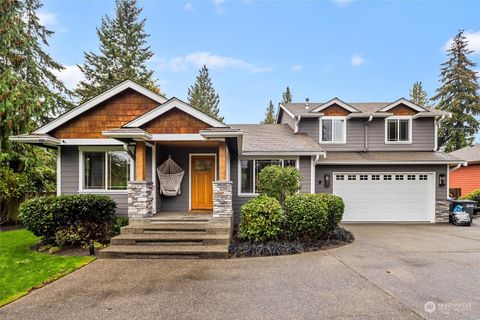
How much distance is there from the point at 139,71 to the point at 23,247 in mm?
22759

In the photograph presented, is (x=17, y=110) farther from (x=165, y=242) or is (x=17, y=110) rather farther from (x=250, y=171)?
(x=250, y=171)

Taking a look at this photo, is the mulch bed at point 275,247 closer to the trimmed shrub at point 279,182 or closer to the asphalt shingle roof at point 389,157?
the trimmed shrub at point 279,182

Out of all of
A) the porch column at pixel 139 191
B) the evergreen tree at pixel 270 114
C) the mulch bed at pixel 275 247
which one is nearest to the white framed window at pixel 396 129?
the mulch bed at pixel 275 247

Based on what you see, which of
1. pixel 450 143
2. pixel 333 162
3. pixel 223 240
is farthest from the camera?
pixel 450 143

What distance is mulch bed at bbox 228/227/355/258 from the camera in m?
6.56

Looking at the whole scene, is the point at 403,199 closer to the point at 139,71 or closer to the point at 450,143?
the point at 450,143

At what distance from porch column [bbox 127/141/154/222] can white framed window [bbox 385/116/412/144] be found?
37.1 feet

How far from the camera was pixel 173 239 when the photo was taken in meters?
6.94

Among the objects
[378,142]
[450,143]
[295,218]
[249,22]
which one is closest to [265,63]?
[249,22]

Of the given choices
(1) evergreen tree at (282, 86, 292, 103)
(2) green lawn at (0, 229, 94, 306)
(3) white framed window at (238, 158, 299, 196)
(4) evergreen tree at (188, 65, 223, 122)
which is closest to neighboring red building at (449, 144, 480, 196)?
(3) white framed window at (238, 158, 299, 196)

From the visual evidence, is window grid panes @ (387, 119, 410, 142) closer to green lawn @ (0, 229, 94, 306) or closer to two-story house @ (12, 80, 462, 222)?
two-story house @ (12, 80, 462, 222)

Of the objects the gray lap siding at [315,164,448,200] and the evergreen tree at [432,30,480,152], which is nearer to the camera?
the gray lap siding at [315,164,448,200]

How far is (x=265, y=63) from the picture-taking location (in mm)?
18828

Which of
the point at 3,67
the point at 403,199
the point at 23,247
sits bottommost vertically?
the point at 23,247
